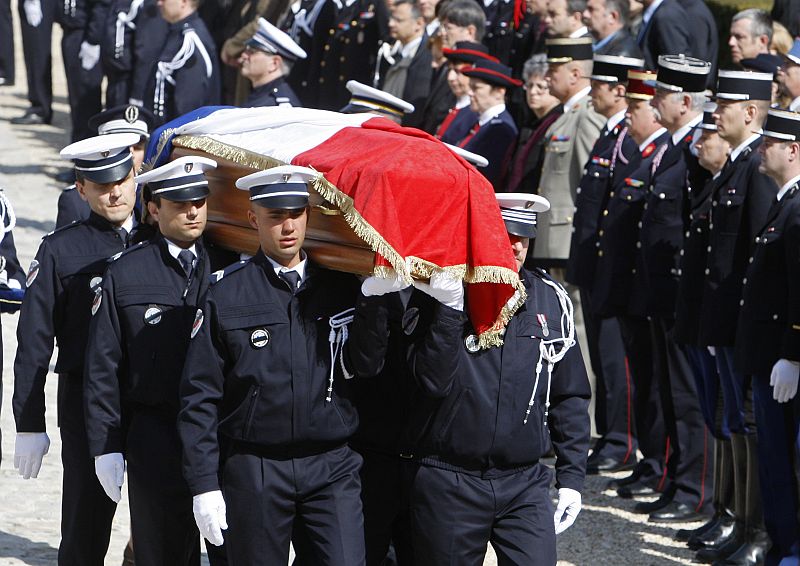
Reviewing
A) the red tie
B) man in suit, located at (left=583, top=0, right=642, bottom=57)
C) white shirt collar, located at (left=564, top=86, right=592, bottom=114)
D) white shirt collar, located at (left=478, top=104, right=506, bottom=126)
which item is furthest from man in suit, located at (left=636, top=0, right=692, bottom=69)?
the red tie

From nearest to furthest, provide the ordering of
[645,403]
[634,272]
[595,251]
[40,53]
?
[634,272], [645,403], [595,251], [40,53]

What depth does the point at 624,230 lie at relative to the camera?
7.91m

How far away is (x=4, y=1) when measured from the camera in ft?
54.2

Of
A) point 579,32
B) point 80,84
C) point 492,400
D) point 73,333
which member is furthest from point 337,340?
point 80,84

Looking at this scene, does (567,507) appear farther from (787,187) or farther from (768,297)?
(787,187)

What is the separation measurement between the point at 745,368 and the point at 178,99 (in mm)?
5746

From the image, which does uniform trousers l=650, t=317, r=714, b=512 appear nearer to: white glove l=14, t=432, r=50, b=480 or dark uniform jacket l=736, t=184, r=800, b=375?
dark uniform jacket l=736, t=184, r=800, b=375

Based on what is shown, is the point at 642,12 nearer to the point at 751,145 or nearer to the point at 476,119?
the point at 476,119

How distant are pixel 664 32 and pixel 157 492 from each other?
5.35 metres

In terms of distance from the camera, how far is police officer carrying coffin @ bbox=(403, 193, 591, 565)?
16.3 ft

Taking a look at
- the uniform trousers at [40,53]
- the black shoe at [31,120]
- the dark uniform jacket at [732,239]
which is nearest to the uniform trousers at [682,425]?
the dark uniform jacket at [732,239]

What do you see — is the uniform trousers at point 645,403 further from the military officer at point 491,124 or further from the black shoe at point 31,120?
the black shoe at point 31,120

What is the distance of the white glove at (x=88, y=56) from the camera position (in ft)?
46.6

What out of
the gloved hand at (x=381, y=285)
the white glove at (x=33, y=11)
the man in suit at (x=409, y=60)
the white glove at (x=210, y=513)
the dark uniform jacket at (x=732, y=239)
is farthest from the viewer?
the white glove at (x=33, y=11)
